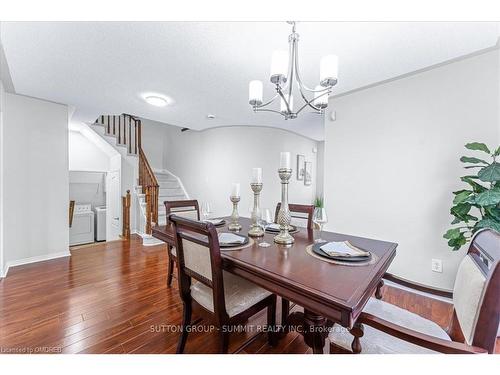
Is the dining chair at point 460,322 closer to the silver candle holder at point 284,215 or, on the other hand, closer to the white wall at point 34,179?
the silver candle holder at point 284,215

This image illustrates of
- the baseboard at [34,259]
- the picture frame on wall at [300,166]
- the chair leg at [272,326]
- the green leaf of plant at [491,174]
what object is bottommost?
the baseboard at [34,259]

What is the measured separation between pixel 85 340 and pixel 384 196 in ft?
9.86

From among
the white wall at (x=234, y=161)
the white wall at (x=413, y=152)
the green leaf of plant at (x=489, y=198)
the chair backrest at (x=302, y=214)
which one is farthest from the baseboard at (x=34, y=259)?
the green leaf of plant at (x=489, y=198)

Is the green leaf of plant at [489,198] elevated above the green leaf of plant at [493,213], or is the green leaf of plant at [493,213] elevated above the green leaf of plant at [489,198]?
the green leaf of plant at [489,198]

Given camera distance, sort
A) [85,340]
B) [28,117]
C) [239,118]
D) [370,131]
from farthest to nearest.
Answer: [239,118], [28,117], [370,131], [85,340]

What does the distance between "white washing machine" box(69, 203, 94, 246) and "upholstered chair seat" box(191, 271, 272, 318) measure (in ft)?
16.8

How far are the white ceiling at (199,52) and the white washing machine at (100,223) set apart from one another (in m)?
3.35

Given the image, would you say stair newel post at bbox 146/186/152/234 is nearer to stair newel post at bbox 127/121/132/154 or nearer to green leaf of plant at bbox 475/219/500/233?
stair newel post at bbox 127/121/132/154

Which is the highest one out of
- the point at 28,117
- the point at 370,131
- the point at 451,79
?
the point at 451,79

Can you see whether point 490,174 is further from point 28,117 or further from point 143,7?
point 28,117

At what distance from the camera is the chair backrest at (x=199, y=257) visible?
1.13 metres
